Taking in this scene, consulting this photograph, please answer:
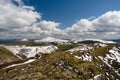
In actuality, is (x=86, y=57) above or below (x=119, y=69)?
above

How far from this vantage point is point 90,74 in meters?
112

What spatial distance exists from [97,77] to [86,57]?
52.8 meters

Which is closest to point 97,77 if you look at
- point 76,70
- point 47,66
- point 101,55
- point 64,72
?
point 76,70

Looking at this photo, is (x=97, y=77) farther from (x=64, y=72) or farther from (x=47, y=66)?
(x=47, y=66)

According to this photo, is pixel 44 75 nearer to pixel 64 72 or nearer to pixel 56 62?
pixel 64 72

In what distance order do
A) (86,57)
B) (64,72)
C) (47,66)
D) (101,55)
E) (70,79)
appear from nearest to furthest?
(70,79) < (64,72) < (47,66) < (86,57) < (101,55)

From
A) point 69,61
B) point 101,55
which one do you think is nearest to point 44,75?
point 69,61

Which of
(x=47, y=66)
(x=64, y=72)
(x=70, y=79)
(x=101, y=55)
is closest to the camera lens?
(x=70, y=79)

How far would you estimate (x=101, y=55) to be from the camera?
638ft

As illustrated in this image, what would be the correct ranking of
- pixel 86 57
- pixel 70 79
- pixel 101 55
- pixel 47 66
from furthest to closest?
pixel 101 55 → pixel 86 57 → pixel 47 66 → pixel 70 79

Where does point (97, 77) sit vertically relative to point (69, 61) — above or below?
below

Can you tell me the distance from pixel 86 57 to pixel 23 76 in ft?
239

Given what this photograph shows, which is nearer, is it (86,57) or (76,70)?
(76,70)

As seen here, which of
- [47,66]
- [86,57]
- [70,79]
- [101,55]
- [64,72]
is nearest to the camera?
[70,79]
